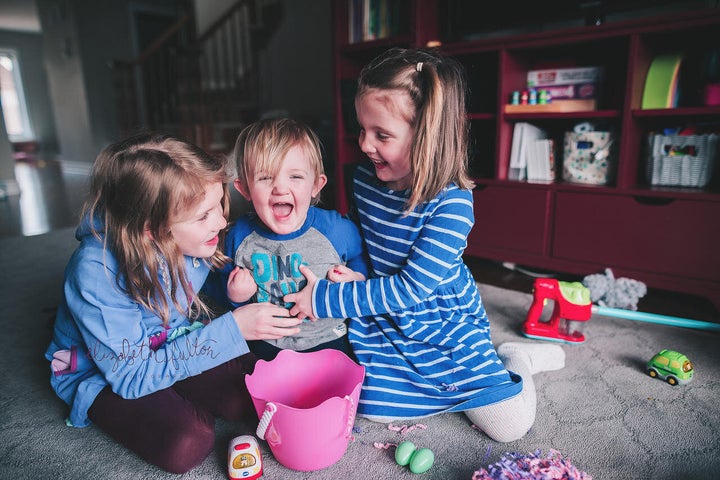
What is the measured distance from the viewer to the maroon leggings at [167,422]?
2.87 ft

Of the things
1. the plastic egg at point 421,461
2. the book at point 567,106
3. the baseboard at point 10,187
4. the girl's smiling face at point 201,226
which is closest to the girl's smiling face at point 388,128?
the girl's smiling face at point 201,226

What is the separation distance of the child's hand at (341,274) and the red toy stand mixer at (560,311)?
0.60 meters

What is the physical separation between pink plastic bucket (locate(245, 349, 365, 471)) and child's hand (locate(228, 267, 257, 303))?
156 mm

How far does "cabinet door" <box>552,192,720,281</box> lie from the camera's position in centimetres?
155

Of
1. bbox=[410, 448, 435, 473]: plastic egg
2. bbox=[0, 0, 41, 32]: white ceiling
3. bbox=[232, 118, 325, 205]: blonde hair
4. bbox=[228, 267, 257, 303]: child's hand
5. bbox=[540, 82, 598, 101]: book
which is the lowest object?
bbox=[410, 448, 435, 473]: plastic egg

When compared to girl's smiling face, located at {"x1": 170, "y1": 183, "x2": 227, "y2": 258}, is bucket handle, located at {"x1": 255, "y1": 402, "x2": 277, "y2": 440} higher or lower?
lower

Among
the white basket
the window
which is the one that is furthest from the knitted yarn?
the window

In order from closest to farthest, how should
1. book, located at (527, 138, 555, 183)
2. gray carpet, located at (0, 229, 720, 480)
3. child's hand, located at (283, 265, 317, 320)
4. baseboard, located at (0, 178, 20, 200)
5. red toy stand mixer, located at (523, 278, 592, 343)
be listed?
gray carpet, located at (0, 229, 720, 480) → child's hand, located at (283, 265, 317, 320) → red toy stand mixer, located at (523, 278, 592, 343) → book, located at (527, 138, 555, 183) → baseboard, located at (0, 178, 20, 200)

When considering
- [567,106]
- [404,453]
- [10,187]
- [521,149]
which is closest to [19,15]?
[10,187]

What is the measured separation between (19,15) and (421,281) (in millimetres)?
9126

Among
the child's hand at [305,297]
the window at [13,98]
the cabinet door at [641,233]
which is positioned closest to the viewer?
the child's hand at [305,297]

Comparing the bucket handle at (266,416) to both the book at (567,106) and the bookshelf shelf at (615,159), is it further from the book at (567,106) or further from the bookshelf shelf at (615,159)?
the book at (567,106)

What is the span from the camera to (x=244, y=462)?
0.86 meters

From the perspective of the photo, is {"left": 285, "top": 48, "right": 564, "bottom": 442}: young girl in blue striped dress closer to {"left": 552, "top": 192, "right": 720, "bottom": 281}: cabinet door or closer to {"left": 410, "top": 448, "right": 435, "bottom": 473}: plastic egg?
{"left": 410, "top": 448, "right": 435, "bottom": 473}: plastic egg
